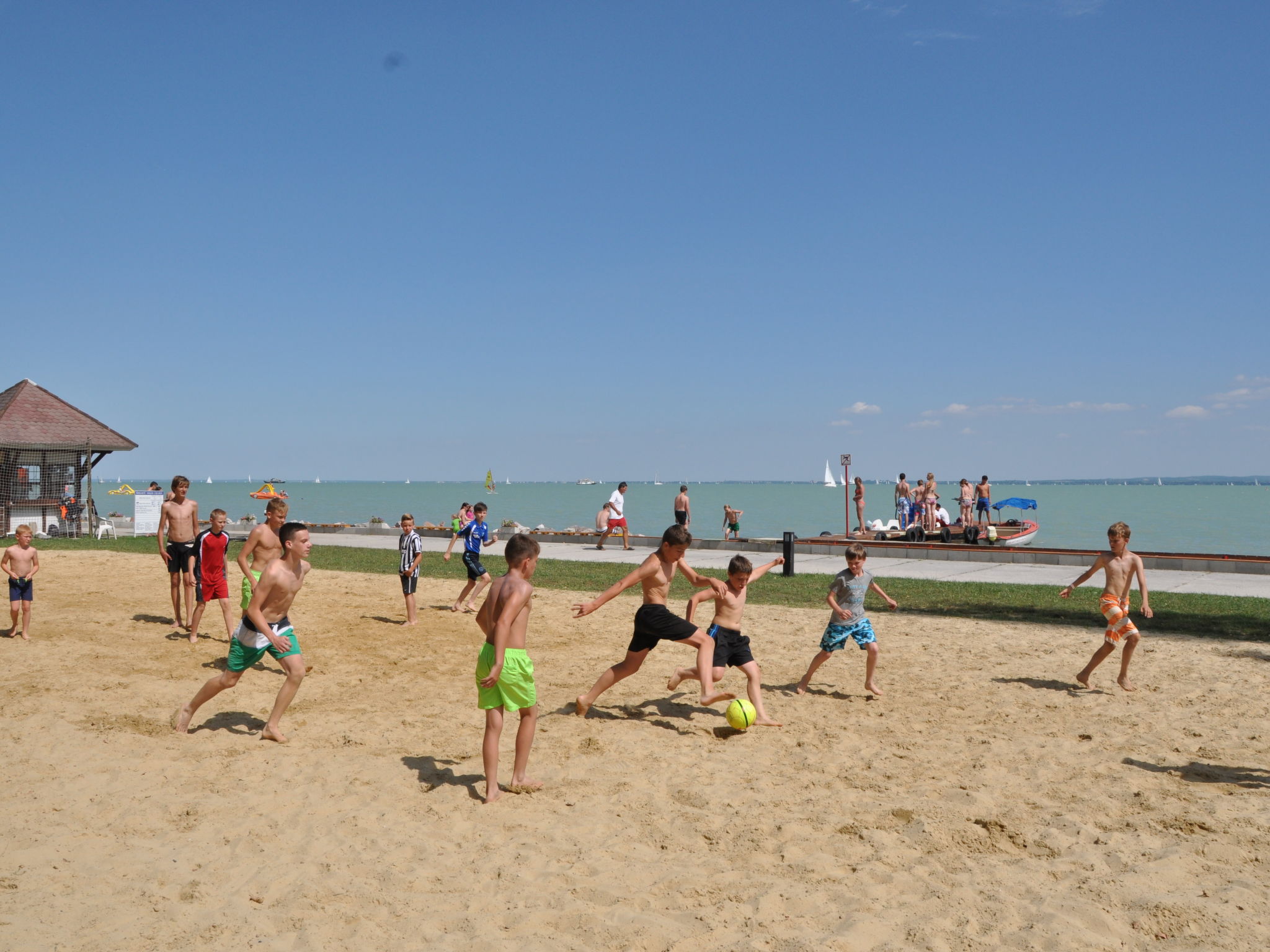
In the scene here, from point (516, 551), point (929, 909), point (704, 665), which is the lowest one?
point (929, 909)

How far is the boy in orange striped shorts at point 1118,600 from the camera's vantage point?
8422 mm

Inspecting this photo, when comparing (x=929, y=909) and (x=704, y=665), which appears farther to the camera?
(x=704, y=665)

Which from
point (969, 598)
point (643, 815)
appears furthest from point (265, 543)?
point (969, 598)

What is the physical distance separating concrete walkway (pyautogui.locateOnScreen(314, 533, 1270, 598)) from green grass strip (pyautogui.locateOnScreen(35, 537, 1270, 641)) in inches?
27.2

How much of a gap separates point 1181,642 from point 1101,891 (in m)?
8.05

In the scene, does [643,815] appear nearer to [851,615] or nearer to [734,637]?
[734,637]

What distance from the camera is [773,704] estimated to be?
325 inches

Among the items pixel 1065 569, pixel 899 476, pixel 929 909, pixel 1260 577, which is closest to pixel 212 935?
pixel 929 909

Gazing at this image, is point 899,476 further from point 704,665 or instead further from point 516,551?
point 516,551

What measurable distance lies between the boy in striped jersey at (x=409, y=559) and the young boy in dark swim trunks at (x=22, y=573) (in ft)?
13.5

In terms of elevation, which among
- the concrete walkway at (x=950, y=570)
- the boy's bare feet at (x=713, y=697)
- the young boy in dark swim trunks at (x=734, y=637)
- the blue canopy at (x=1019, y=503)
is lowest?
the boy's bare feet at (x=713, y=697)

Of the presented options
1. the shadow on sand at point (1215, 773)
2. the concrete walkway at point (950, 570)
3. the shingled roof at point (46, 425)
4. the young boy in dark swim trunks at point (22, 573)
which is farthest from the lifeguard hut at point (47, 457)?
the shadow on sand at point (1215, 773)

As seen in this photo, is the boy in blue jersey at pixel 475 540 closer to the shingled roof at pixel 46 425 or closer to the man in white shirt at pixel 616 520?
the man in white shirt at pixel 616 520

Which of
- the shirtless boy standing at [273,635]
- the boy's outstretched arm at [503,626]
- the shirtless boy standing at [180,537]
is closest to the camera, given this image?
the boy's outstretched arm at [503,626]
